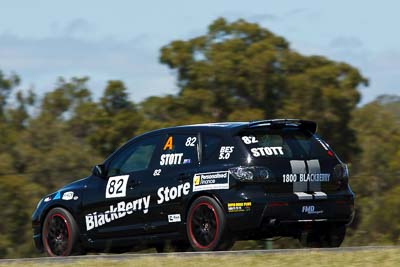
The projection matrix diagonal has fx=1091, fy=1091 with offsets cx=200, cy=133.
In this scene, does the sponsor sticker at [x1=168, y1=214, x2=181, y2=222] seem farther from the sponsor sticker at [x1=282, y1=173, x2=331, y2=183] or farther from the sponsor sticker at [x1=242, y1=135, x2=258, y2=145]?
the sponsor sticker at [x1=282, y1=173, x2=331, y2=183]

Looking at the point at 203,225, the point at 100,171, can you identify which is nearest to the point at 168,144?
the point at 100,171

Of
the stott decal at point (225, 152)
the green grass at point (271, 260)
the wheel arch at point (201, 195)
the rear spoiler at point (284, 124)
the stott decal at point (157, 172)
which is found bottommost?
the green grass at point (271, 260)

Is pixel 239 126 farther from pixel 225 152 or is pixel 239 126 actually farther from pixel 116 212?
pixel 116 212

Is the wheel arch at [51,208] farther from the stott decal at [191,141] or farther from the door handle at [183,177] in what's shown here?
the stott decal at [191,141]

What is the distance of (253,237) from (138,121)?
23.8m

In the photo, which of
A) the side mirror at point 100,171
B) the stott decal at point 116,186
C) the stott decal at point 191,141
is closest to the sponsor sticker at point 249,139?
the stott decal at point 191,141

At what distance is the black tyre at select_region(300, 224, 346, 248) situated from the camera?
41.3ft

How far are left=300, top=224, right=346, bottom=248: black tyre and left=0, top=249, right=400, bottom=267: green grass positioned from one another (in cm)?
183

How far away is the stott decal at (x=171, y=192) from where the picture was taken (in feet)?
40.0

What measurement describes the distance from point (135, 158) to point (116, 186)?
0.41 metres

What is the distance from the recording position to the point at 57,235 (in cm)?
1347

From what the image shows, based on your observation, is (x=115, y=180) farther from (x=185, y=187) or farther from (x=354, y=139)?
(x=354, y=139)

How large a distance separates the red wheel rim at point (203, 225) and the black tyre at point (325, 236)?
1.19 metres

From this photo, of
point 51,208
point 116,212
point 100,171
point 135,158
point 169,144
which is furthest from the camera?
point 51,208
